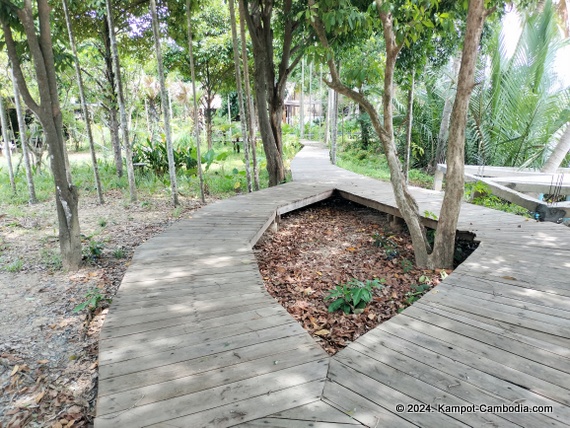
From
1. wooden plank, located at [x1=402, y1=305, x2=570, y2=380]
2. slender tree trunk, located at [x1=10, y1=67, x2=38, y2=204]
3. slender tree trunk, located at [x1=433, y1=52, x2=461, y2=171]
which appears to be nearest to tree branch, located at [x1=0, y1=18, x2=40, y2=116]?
slender tree trunk, located at [x1=10, y1=67, x2=38, y2=204]

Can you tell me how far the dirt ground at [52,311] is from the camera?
2.37 meters

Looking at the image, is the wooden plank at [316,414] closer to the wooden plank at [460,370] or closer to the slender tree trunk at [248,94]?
the wooden plank at [460,370]

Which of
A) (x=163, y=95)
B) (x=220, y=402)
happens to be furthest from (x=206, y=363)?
(x=163, y=95)

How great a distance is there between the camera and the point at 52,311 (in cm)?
343

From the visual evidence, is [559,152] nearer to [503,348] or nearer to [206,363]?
[503,348]

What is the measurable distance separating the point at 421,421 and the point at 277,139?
7598mm

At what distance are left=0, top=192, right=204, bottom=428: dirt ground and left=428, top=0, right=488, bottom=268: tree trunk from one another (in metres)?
3.71

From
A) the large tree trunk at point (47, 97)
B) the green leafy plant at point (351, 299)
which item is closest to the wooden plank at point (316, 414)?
the green leafy plant at point (351, 299)

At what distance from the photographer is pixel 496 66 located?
35.2ft

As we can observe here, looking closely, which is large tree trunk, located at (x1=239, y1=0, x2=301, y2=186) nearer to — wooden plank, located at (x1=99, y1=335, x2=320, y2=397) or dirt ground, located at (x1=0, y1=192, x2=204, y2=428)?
dirt ground, located at (x1=0, y1=192, x2=204, y2=428)

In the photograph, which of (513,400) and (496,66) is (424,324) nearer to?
(513,400)

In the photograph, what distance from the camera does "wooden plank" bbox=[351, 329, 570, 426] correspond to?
1.83m

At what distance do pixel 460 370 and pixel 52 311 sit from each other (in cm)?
348

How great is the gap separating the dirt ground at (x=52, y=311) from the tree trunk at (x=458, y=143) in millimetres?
3713
